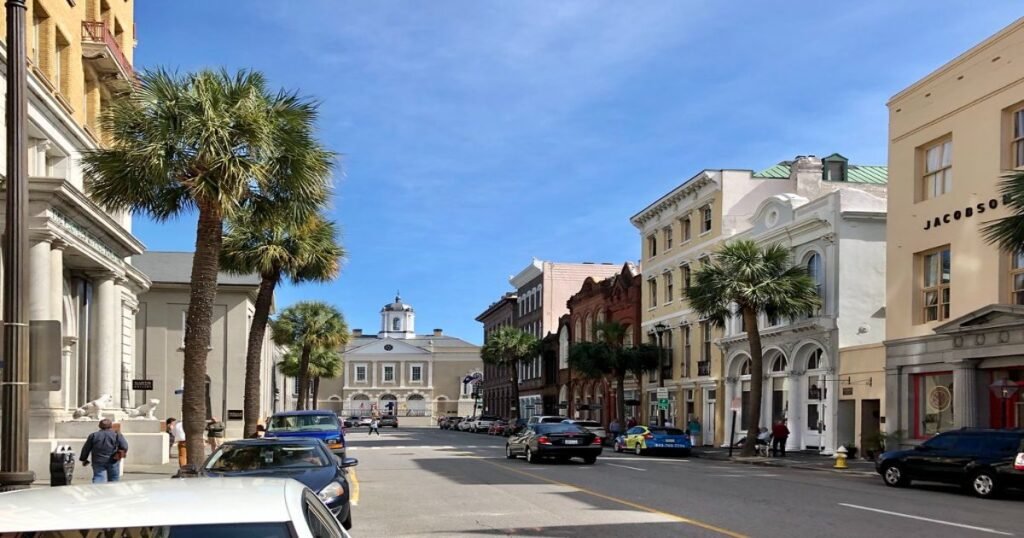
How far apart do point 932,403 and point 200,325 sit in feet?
71.5

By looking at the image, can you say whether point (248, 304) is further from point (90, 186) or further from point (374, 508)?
point (374, 508)

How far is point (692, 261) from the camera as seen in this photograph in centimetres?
5097

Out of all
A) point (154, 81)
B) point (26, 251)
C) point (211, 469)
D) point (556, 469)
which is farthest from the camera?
point (556, 469)

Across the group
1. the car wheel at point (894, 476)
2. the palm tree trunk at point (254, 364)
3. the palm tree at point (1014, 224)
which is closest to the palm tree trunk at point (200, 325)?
the palm tree trunk at point (254, 364)

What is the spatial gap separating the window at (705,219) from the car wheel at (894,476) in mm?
26958

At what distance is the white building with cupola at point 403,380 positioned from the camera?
126 meters

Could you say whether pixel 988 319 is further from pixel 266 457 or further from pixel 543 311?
pixel 543 311

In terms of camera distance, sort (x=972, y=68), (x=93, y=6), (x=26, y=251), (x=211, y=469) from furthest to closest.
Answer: (x=93, y=6) < (x=972, y=68) < (x=211, y=469) < (x=26, y=251)

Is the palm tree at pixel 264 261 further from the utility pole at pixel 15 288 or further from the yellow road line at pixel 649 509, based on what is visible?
the utility pole at pixel 15 288

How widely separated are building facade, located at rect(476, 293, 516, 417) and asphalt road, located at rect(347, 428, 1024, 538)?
69.5 m

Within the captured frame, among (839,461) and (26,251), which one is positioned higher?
(26,251)

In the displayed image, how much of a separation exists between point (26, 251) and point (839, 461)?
81.7ft

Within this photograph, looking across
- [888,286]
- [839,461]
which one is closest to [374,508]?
[839,461]

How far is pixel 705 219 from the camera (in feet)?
165
